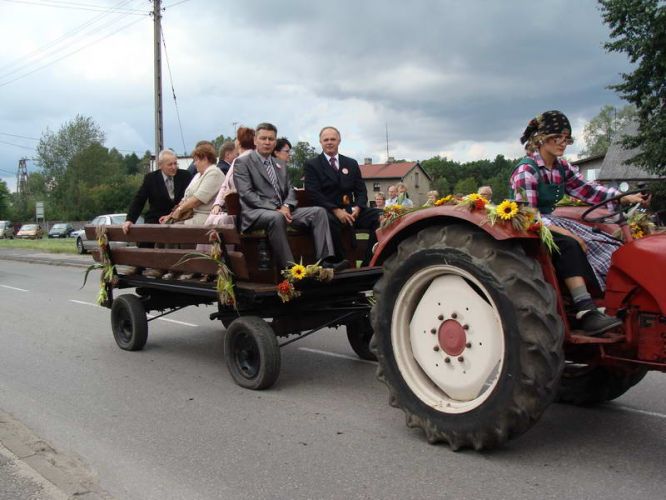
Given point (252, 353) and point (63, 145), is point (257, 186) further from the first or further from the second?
point (63, 145)

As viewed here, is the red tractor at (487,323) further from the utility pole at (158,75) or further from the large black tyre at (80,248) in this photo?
the large black tyre at (80,248)

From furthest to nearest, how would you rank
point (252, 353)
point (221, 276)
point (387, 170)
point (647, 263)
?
point (387, 170)
point (252, 353)
point (221, 276)
point (647, 263)

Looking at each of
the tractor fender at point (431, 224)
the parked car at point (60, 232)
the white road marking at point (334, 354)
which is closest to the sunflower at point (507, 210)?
the tractor fender at point (431, 224)

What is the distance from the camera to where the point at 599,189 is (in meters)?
4.72

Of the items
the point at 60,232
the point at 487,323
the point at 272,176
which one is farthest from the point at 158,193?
the point at 60,232

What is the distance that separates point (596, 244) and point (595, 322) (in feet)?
2.02

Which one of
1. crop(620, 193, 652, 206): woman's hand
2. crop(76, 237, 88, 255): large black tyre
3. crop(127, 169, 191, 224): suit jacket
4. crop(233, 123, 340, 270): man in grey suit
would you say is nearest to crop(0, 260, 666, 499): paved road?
crop(233, 123, 340, 270): man in grey suit

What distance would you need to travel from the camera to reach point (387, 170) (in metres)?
92.6

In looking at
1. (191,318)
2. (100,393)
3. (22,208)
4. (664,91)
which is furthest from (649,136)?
(22,208)

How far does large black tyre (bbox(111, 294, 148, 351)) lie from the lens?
7254 mm

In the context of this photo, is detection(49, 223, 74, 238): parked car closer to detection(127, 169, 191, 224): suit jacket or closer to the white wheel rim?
detection(127, 169, 191, 224): suit jacket

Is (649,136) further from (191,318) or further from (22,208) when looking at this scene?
(22,208)

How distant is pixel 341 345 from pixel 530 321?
4.22 meters

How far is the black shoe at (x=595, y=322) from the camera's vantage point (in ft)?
11.9
